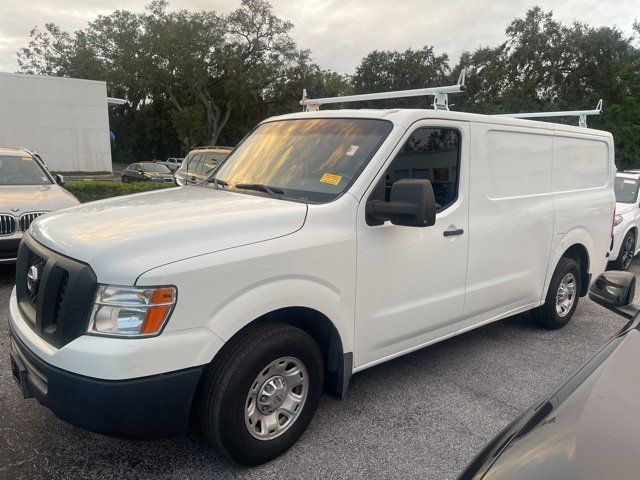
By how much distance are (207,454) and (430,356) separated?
7.27 feet

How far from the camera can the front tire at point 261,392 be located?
2.48 metres

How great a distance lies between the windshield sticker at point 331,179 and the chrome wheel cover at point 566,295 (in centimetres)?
309

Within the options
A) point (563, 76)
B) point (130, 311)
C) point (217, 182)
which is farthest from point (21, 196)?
point (563, 76)

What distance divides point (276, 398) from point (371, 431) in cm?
78

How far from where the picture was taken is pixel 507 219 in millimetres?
4055

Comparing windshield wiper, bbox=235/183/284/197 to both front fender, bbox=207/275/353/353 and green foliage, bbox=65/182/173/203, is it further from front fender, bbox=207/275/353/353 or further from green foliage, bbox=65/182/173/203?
green foliage, bbox=65/182/173/203

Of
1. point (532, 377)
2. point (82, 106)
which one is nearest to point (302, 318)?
point (532, 377)

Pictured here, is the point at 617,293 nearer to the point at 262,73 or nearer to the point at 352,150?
the point at 352,150

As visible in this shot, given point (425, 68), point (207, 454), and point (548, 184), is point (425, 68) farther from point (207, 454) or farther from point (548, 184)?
point (207, 454)

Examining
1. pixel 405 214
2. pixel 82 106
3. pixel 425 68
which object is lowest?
pixel 405 214

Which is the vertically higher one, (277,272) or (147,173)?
(277,272)

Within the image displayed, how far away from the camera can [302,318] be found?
2.99 metres

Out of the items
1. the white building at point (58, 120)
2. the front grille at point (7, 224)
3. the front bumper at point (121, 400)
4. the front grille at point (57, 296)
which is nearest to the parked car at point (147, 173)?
the white building at point (58, 120)

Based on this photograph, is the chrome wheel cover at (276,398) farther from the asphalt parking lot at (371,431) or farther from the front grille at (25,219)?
the front grille at (25,219)
